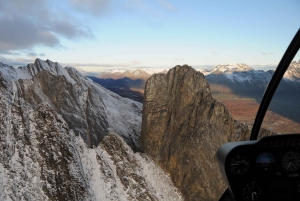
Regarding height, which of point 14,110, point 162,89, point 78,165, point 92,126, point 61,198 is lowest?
point 61,198

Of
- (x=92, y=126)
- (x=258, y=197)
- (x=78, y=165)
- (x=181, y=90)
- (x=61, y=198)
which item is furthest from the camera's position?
(x=92, y=126)

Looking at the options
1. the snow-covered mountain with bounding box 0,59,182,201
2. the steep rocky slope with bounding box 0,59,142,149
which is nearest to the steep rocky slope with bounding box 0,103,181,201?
the snow-covered mountain with bounding box 0,59,182,201

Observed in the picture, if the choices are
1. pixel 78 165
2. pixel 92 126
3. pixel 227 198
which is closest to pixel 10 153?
pixel 78 165

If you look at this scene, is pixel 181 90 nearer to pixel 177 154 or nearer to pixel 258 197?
pixel 177 154

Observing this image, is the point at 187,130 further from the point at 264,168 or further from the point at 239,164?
the point at 239,164

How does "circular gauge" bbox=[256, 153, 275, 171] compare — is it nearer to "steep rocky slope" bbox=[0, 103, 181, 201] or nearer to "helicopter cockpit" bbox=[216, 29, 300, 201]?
"helicopter cockpit" bbox=[216, 29, 300, 201]

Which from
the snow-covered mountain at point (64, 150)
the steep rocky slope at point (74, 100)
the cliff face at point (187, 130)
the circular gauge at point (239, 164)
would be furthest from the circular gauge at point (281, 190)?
the steep rocky slope at point (74, 100)
